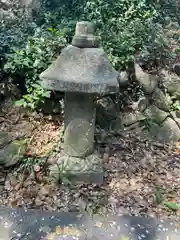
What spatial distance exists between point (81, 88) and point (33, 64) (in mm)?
1391

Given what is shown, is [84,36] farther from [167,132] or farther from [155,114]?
[167,132]

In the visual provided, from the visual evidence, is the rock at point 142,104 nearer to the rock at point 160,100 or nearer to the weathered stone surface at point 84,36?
the rock at point 160,100

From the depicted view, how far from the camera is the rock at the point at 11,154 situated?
10.4ft

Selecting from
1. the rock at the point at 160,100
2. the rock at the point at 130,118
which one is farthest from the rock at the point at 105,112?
the rock at the point at 160,100

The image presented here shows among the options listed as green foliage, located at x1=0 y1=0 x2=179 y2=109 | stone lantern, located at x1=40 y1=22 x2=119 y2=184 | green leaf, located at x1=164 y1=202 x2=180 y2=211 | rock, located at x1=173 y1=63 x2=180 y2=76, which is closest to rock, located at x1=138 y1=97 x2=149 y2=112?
green foliage, located at x1=0 y1=0 x2=179 y2=109

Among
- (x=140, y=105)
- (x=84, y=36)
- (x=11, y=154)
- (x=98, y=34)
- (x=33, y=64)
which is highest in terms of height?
(x=84, y=36)

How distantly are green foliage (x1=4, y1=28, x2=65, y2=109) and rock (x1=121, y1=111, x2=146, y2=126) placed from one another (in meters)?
1.09

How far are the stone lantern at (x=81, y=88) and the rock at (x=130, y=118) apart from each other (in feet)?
3.19

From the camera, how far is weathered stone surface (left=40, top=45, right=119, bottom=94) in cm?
249

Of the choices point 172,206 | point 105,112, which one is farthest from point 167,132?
point 172,206

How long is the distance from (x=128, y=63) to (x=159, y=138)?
112 centimetres

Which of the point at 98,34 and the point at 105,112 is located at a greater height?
the point at 98,34

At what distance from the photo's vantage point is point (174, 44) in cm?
514

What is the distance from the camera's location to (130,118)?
3988mm
